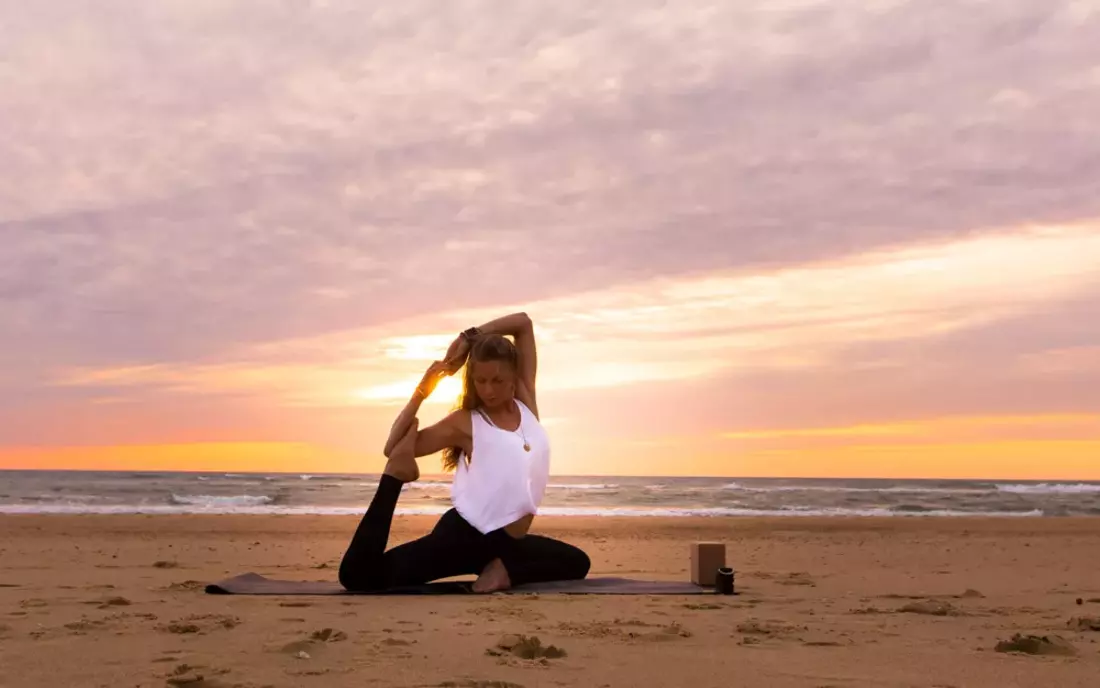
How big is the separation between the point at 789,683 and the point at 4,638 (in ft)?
11.8

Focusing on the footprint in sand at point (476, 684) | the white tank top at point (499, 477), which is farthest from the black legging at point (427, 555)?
the footprint in sand at point (476, 684)

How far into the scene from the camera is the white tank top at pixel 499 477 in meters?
6.40

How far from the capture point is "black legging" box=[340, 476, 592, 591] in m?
6.35

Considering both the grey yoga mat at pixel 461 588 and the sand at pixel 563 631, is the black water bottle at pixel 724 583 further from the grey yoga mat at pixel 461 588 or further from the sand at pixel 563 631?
the sand at pixel 563 631

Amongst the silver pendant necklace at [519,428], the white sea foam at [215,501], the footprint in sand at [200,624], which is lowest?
the white sea foam at [215,501]

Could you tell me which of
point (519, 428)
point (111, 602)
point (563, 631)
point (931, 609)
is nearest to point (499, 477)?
point (519, 428)

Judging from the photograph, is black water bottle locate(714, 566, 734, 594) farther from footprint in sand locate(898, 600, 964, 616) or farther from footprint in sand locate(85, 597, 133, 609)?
footprint in sand locate(85, 597, 133, 609)

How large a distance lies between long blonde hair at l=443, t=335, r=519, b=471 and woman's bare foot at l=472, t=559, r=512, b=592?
71 centimetres

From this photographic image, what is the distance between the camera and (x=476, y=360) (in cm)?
632

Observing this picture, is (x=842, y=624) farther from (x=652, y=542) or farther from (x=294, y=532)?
(x=294, y=532)

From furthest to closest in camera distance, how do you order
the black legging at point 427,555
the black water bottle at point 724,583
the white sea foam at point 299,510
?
the white sea foam at point 299,510 < the black water bottle at point 724,583 < the black legging at point 427,555

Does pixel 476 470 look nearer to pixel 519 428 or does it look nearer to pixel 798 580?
pixel 519 428

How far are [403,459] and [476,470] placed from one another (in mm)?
502

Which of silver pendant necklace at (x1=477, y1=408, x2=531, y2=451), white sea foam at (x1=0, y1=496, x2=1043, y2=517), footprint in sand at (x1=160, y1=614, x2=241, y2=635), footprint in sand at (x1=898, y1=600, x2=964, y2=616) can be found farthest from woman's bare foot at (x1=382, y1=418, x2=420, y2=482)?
white sea foam at (x1=0, y1=496, x2=1043, y2=517)
